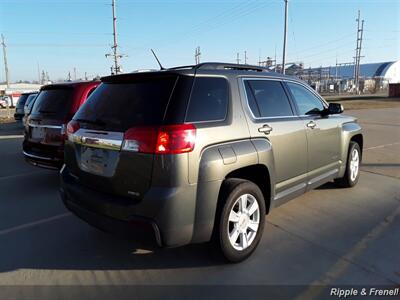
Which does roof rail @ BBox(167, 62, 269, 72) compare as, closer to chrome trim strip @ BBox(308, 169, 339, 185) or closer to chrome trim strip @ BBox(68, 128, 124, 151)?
chrome trim strip @ BBox(68, 128, 124, 151)

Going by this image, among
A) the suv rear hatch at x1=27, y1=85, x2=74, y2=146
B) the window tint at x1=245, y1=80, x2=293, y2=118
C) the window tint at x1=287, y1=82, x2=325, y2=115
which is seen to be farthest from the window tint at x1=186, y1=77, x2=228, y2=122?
the suv rear hatch at x1=27, y1=85, x2=74, y2=146

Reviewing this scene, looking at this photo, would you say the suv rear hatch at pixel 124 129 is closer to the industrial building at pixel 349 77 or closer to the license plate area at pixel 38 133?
the license plate area at pixel 38 133

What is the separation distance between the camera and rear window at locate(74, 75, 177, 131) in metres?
3.05

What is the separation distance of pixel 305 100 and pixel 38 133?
14.0 ft

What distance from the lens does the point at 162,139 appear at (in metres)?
2.88

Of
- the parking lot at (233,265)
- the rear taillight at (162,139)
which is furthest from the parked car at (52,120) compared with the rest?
the rear taillight at (162,139)

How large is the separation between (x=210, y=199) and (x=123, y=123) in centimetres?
101

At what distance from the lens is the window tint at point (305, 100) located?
Answer: 15.2 ft

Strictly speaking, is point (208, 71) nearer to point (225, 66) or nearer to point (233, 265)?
point (225, 66)

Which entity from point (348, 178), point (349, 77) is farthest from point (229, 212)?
point (349, 77)

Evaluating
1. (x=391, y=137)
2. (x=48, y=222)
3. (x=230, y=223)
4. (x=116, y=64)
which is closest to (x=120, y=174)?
(x=230, y=223)

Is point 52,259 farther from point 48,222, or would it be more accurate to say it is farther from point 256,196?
point 256,196

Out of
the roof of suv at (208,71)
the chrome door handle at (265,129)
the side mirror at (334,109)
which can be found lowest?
the chrome door handle at (265,129)

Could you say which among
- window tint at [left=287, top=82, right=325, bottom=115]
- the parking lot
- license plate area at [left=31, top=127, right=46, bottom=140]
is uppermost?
window tint at [left=287, top=82, right=325, bottom=115]
